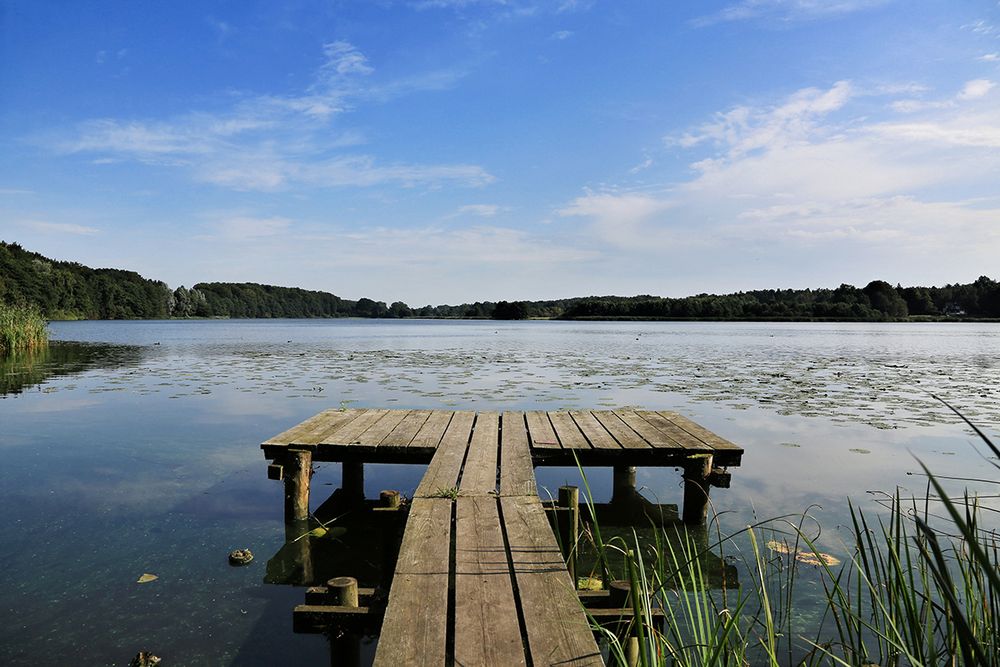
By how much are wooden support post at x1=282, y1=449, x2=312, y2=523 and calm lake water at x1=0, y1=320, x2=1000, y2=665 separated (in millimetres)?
169

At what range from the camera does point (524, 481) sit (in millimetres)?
4453

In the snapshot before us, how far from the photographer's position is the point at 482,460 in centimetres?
504

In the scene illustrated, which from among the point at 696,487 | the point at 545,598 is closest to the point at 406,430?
the point at 696,487

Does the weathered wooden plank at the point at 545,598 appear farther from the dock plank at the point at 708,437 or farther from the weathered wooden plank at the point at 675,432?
the dock plank at the point at 708,437

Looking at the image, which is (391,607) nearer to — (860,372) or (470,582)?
(470,582)

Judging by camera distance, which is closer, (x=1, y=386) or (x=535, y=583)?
(x=535, y=583)

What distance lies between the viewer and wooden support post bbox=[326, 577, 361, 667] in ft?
10.1

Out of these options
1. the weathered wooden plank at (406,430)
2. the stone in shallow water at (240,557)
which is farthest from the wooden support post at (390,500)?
the stone in shallow water at (240,557)

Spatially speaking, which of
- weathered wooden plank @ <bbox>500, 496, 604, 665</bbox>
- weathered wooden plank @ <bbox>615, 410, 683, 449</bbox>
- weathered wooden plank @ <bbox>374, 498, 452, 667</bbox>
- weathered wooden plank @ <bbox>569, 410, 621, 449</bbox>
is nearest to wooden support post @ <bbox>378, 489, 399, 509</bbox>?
weathered wooden plank @ <bbox>374, 498, 452, 667</bbox>

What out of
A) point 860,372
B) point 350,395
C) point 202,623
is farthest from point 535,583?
point 860,372

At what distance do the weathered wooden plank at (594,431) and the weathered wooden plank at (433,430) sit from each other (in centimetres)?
142

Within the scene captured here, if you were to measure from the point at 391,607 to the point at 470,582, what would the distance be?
393 mm

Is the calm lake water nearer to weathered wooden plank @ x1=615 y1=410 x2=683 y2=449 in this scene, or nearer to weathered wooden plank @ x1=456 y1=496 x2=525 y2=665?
weathered wooden plank @ x1=615 y1=410 x2=683 y2=449

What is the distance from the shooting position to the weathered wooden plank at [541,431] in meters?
5.60
